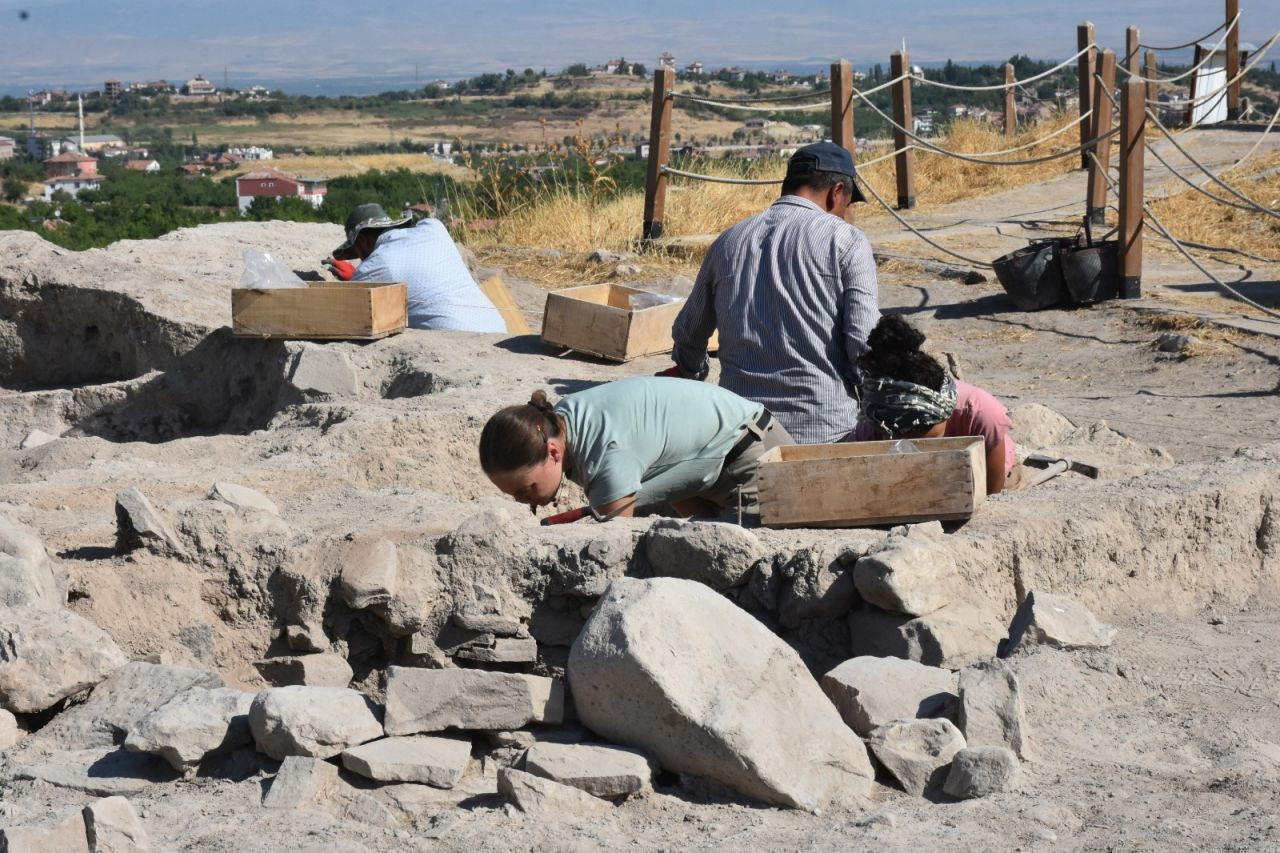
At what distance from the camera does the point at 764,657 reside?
344cm

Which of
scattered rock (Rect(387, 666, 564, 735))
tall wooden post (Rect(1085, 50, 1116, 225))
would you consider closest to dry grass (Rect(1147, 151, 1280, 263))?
tall wooden post (Rect(1085, 50, 1116, 225))

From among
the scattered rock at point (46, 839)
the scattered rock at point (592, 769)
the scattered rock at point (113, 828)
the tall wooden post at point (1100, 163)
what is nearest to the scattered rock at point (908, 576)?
the scattered rock at point (592, 769)

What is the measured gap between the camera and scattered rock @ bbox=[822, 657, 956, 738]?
3.49 m

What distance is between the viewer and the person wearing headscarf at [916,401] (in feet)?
14.9

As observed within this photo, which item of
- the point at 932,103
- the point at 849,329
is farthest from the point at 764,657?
the point at 932,103

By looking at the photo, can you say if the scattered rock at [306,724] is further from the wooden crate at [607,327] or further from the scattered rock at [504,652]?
the wooden crate at [607,327]

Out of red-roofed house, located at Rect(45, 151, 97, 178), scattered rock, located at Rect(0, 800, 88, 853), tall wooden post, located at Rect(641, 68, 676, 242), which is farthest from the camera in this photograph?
red-roofed house, located at Rect(45, 151, 97, 178)

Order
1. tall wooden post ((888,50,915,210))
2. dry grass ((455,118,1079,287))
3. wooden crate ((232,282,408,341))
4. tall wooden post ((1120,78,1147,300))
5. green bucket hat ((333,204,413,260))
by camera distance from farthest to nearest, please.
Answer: tall wooden post ((888,50,915,210)) < dry grass ((455,118,1079,287)) < tall wooden post ((1120,78,1147,300)) < green bucket hat ((333,204,413,260)) < wooden crate ((232,282,408,341))

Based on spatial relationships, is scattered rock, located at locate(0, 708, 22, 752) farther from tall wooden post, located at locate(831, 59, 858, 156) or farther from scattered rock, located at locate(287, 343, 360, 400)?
tall wooden post, located at locate(831, 59, 858, 156)

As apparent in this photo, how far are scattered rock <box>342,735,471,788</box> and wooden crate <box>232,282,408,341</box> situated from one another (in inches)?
165

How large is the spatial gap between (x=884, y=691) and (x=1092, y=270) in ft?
20.6

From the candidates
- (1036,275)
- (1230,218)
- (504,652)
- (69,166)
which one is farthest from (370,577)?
(69,166)

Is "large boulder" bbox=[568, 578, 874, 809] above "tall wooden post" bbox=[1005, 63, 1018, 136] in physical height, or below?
below

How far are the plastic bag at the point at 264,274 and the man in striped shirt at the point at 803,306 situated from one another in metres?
3.23
